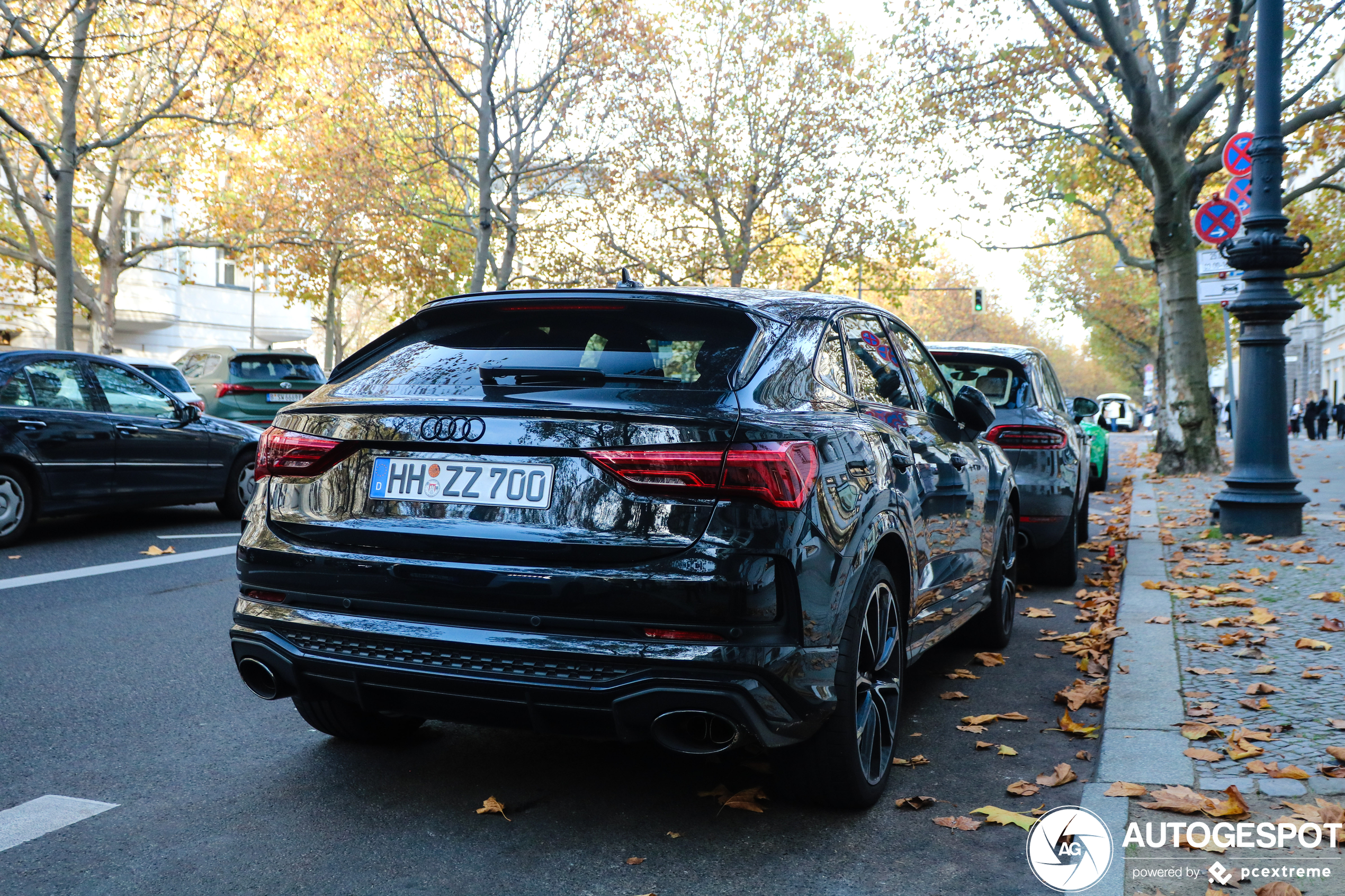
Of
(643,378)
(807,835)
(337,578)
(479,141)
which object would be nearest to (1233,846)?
(807,835)

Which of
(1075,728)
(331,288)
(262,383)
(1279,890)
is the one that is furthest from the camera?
(331,288)

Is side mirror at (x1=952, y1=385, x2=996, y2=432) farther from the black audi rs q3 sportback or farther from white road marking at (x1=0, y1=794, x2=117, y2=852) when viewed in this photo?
white road marking at (x1=0, y1=794, x2=117, y2=852)

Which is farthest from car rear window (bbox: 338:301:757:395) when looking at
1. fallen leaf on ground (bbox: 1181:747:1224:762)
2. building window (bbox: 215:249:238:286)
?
building window (bbox: 215:249:238:286)

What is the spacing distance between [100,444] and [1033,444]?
298 inches

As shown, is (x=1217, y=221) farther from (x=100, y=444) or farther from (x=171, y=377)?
(x=171, y=377)

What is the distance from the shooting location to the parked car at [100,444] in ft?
31.8

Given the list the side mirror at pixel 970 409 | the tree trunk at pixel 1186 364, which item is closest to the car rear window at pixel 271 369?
the tree trunk at pixel 1186 364

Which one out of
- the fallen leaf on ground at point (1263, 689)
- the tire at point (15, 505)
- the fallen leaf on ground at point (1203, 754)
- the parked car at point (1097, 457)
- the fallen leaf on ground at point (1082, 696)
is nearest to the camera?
the fallen leaf on ground at point (1203, 754)

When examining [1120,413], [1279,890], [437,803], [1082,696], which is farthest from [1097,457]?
[1120,413]

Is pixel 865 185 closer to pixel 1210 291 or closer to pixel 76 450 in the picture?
pixel 1210 291

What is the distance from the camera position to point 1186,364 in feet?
56.1

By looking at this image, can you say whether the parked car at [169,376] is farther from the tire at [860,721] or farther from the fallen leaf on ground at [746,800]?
the tire at [860,721]

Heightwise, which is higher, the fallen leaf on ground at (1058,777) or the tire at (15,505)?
the tire at (15,505)

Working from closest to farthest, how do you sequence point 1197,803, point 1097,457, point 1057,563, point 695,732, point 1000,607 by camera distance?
1. point 695,732
2. point 1197,803
3. point 1000,607
4. point 1057,563
5. point 1097,457
